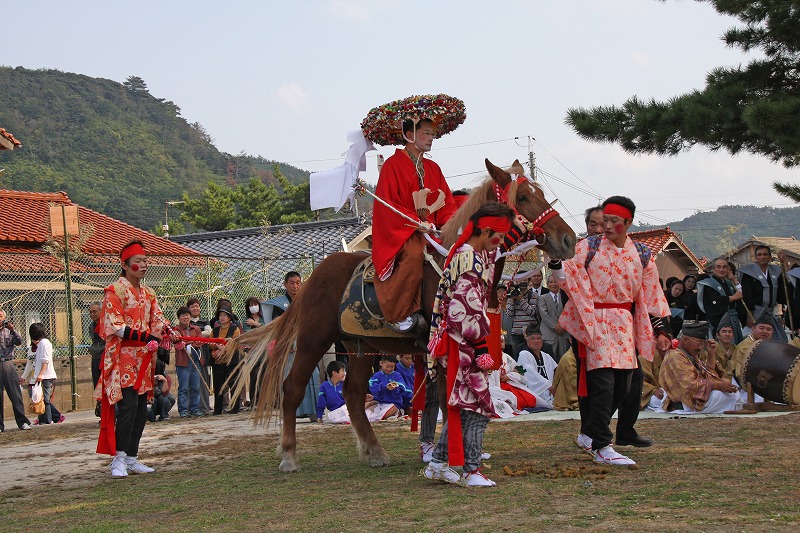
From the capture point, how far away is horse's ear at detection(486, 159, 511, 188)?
6.93m

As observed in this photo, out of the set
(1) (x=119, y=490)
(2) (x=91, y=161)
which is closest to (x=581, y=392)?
(1) (x=119, y=490)

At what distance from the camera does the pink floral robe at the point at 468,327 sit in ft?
20.2

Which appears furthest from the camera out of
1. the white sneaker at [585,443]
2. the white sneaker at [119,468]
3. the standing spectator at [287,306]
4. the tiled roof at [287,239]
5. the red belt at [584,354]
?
the tiled roof at [287,239]

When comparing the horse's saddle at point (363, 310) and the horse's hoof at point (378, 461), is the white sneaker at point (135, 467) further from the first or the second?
the horse's saddle at point (363, 310)

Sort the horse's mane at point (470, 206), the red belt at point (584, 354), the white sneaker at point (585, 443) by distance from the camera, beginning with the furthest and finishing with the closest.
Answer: the white sneaker at point (585, 443), the red belt at point (584, 354), the horse's mane at point (470, 206)

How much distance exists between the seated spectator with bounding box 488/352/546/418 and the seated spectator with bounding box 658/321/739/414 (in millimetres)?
1677

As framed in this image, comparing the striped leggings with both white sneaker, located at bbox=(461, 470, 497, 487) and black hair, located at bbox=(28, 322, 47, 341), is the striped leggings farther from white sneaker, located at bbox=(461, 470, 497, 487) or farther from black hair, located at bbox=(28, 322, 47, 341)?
black hair, located at bbox=(28, 322, 47, 341)

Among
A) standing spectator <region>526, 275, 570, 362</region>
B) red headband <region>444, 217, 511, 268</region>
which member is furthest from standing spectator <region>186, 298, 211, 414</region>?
red headband <region>444, 217, 511, 268</region>

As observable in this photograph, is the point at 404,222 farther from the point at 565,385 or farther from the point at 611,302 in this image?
the point at 565,385

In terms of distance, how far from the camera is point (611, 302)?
7.12 metres

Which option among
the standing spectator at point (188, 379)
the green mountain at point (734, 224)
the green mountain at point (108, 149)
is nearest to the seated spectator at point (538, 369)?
the standing spectator at point (188, 379)

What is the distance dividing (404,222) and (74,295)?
10962 millimetres

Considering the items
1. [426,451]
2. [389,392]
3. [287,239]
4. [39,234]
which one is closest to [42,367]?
[389,392]

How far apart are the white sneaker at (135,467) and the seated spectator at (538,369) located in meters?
5.48
